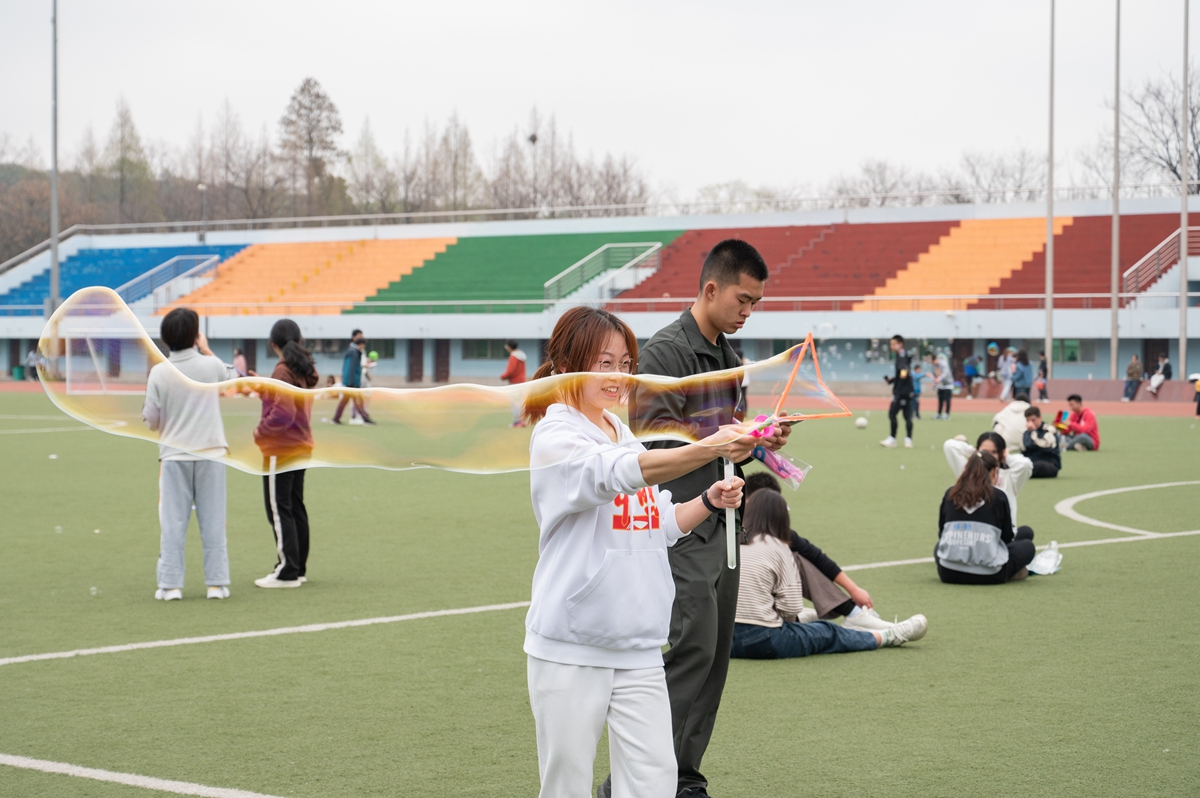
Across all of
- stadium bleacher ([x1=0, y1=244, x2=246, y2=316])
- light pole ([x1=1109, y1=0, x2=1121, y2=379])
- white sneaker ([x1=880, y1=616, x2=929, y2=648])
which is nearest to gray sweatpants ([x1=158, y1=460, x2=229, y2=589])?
white sneaker ([x1=880, y1=616, x2=929, y2=648])

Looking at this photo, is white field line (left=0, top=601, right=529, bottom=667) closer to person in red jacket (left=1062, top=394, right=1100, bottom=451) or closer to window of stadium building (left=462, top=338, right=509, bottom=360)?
person in red jacket (left=1062, top=394, right=1100, bottom=451)

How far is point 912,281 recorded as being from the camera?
154ft

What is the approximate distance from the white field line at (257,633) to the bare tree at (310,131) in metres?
95.8

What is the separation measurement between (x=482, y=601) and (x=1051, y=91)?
1417 inches

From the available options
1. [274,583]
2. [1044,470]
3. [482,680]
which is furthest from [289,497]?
[1044,470]

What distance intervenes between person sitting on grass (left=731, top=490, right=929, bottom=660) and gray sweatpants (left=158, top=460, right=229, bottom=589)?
12.1ft

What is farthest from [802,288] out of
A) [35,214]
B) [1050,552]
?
[35,214]

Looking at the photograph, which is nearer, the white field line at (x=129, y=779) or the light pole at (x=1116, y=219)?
the white field line at (x=129, y=779)

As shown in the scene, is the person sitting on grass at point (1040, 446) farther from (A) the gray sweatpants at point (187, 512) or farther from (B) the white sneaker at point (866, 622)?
(A) the gray sweatpants at point (187, 512)

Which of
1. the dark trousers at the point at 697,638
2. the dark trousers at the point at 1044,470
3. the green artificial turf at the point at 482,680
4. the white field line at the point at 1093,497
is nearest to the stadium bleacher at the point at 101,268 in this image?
the dark trousers at the point at 1044,470

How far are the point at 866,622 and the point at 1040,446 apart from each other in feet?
32.4

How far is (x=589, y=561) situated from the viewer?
345 cm

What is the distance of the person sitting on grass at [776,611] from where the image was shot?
21.9 feet

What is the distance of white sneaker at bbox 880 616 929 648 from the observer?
6.96 metres
